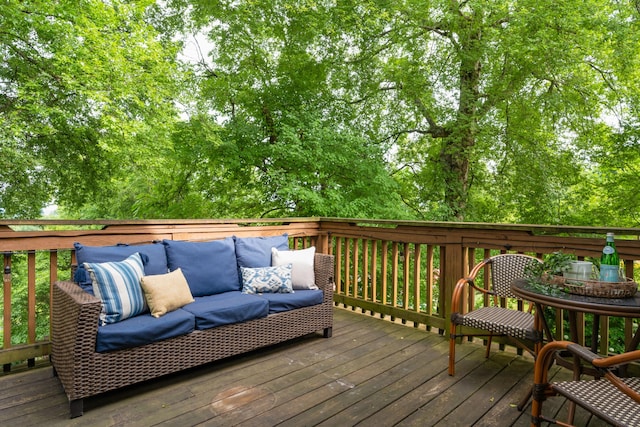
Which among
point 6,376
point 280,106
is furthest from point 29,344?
point 280,106

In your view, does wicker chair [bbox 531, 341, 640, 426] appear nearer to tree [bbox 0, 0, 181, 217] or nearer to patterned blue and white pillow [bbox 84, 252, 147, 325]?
patterned blue and white pillow [bbox 84, 252, 147, 325]

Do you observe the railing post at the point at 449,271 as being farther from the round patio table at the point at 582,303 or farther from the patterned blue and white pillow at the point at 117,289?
the patterned blue and white pillow at the point at 117,289

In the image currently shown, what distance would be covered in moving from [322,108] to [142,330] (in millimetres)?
6077

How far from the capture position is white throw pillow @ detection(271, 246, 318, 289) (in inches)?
127

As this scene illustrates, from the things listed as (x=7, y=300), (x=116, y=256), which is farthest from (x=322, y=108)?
(x=7, y=300)

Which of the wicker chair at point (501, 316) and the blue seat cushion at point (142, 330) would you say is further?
the wicker chair at point (501, 316)

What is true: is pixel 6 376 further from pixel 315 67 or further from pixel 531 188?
pixel 531 188

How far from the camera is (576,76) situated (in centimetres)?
676

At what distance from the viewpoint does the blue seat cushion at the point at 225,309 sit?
2.53m

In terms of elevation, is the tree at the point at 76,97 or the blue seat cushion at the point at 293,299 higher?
the tree at the point at 76,97

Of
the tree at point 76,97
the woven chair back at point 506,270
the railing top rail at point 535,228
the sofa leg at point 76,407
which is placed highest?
the tree at point 76,97

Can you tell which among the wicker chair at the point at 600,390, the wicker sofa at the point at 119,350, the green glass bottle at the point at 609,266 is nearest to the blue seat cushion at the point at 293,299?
the wicker sofa at the point at 119,350

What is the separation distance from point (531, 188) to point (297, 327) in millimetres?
5999

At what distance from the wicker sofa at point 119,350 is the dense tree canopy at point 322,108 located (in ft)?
11.5
